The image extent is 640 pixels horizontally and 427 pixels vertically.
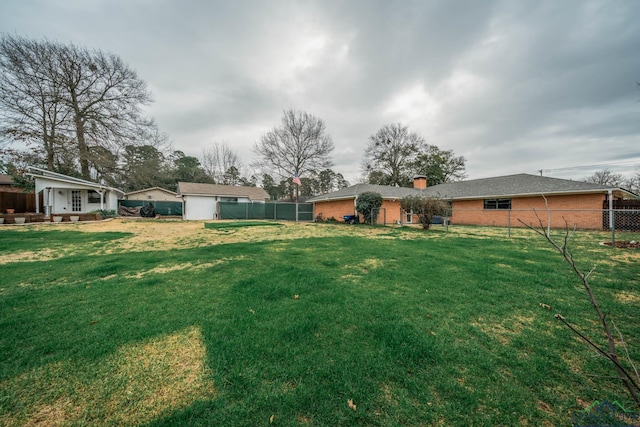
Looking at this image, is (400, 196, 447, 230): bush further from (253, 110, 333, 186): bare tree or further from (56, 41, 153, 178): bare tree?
(56, 41, 153, 178): bare tree

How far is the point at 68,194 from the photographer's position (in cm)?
1738

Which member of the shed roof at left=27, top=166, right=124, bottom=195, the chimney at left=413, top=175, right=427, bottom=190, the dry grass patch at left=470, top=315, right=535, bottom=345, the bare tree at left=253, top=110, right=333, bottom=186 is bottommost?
the dry grass patch at left=470, top=315, right=535, bottom=345

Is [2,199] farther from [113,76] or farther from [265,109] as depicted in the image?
[265,109]

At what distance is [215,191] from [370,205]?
17.2m

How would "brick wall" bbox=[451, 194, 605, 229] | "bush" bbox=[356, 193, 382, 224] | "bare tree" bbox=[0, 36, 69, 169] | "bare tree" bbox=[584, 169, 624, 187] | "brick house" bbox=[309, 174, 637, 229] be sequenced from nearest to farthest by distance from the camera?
"brick wall" bbox=[451, 194, 605, 229], "brick house" bbox=[309, 174, 637, 229], "bush" bbox=[356, 193, 382, 224], "bare tree" bbox=[0, 36, 69, 169], "bare tree" bbox=[584, 169, 624, 187]

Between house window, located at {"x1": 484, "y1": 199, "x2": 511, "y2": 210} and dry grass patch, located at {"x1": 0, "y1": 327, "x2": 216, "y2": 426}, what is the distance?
67.1ft

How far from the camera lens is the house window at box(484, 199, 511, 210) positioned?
1667cm

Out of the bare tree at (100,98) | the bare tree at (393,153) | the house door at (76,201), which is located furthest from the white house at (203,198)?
→ the bare tree at (393,153)

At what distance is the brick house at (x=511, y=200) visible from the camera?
13.4m

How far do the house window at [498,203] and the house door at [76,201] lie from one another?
103 ft

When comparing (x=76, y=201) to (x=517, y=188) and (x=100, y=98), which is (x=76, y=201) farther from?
(x=517, y=188)

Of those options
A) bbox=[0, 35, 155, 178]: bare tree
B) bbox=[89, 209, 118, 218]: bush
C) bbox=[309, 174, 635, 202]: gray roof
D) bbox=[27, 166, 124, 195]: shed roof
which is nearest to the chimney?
bbox=[309, 174, 635, 202]: gray roof

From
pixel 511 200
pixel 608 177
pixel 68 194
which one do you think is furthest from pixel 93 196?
pixel 608 177

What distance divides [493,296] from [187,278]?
17.5 feet
